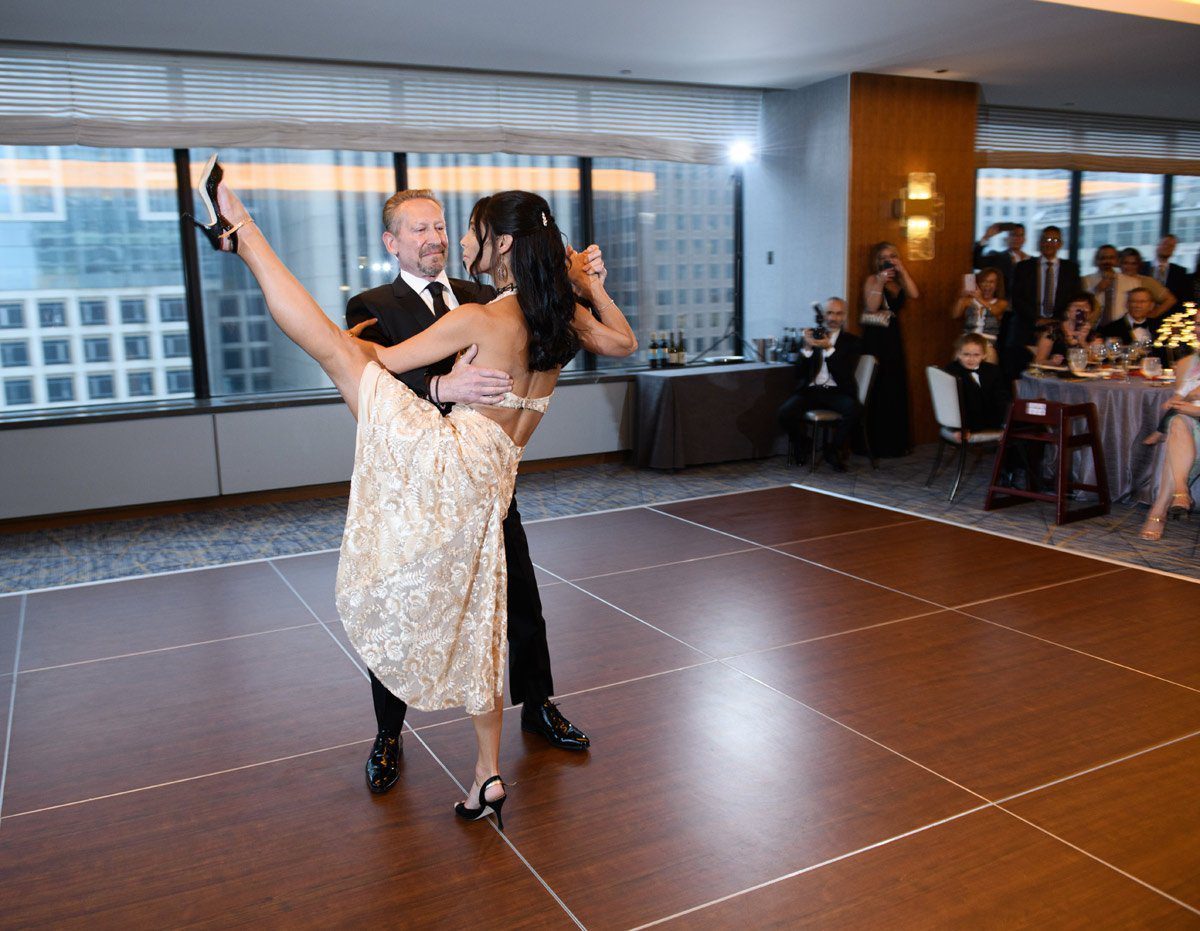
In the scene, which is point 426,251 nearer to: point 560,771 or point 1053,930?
point 560,771

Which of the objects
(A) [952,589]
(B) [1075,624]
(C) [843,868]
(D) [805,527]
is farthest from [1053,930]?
(D) [805,527]

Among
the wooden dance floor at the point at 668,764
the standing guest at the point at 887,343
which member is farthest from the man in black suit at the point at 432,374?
the standing guest at the point at 887,343

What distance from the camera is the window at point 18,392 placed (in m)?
6.56

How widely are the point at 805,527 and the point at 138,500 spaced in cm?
422

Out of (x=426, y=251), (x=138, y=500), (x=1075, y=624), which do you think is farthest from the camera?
(x=138, y=500)

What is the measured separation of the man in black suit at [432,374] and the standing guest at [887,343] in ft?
17.7

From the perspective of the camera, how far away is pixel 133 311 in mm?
6875

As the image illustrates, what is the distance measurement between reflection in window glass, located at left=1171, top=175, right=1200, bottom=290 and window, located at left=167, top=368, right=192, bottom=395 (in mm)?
10615

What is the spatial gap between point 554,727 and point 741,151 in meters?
6.64

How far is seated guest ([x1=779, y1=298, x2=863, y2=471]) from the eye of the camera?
7.46 m

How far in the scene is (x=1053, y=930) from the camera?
2.11 metres

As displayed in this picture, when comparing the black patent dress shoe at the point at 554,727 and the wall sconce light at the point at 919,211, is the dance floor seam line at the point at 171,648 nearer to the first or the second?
the black patent dress shoe at the point at 554,727

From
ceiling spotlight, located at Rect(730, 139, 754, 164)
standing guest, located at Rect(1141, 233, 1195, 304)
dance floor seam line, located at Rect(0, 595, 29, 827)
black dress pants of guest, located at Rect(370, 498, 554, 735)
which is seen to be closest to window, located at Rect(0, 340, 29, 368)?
dance floor seam line, located at Rect(0, 595, 29, 827)

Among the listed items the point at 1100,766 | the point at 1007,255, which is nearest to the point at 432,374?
the point at 1100,766
